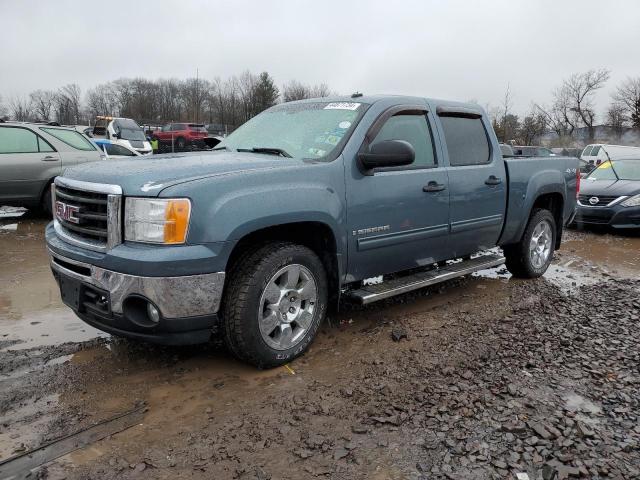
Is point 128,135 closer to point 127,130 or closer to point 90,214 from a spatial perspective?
point 127,130

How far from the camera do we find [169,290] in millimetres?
2850

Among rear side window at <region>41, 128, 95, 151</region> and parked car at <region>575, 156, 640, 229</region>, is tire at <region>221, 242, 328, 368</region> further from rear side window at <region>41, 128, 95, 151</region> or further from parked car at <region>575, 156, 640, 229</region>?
parked car at <region>575, 156, 640, 229</region>

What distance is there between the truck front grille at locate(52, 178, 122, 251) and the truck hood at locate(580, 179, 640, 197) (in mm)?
9237

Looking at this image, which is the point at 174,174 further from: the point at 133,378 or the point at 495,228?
the point at 495,228

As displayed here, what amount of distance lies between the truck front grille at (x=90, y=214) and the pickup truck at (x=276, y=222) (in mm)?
10

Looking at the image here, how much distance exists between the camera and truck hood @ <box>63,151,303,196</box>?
2.95m

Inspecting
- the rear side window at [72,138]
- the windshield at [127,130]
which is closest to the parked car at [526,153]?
the rear side window at [72,138]

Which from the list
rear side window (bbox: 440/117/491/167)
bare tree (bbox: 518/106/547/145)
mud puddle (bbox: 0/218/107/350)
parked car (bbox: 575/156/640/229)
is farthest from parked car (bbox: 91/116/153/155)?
bare tree (bbox: 518/106/547/145)

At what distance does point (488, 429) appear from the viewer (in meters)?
2.73

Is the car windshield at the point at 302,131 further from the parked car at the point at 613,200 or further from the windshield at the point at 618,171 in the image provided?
the windshield at the point at 618,171

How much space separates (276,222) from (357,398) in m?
1.16

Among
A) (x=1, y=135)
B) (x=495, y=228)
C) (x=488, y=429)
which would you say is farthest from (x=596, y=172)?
(x=1, y=135)

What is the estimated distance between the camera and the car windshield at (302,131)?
383 cm

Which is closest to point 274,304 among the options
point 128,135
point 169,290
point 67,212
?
point 169,290
